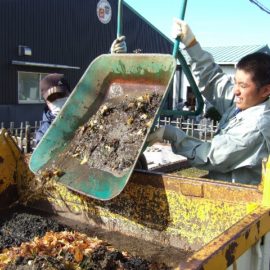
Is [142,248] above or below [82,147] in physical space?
below

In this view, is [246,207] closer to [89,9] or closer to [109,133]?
[109,133]

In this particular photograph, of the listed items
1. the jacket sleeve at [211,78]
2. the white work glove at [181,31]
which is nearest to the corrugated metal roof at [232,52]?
the jacket sleeve at [211,78]

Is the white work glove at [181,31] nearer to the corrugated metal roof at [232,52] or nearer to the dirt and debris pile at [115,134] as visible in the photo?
the dirt and debris pile at [115,134]

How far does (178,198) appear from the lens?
8.07 feet

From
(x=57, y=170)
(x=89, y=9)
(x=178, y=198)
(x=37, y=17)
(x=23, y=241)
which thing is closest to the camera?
(x=178, y=198)

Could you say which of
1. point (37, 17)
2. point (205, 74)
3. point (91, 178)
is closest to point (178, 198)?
point (91, 178)

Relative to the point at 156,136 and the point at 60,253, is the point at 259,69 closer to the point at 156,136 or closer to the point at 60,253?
the point at 156,136

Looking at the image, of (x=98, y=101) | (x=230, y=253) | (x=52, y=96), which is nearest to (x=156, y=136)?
(x=98, y=101)

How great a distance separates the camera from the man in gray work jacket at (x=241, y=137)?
246 cm

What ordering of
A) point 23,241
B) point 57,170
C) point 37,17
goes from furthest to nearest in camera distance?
point 37,17 < point 57,170 < point 23,241

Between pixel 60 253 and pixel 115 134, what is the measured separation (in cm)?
104

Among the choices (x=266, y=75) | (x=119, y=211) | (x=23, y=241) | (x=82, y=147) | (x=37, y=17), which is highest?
(x=37, y=17)

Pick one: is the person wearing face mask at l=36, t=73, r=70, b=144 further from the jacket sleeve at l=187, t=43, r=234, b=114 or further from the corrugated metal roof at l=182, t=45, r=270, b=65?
the corrugated metal roof at l=182, t=45, r=270, b=65

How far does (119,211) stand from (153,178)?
0.39 m
